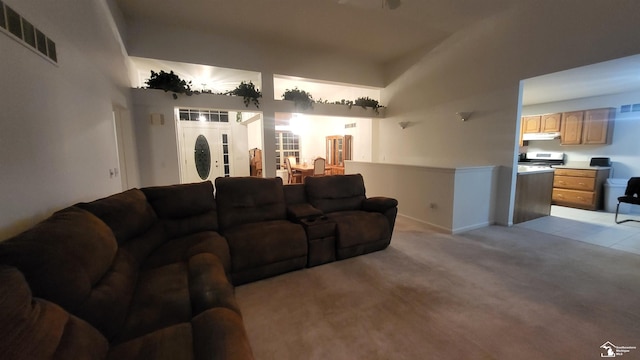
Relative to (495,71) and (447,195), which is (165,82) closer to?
(447,195)

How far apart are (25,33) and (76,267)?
1573 millimetres

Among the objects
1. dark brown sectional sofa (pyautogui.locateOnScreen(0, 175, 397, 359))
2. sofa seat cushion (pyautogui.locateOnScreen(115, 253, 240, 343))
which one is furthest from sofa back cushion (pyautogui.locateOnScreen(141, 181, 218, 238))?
sofa seat cushion (pyautogui.locateOnScreen(115, 253, 240, 343))

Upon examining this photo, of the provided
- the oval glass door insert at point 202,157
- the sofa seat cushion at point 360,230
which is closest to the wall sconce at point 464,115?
the sofa seat cushion at point 360,230

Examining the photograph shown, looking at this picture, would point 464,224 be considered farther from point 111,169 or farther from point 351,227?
point 111,169

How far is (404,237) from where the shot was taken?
3684mm

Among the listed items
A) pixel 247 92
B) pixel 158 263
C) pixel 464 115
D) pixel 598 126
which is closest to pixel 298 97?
pixel 247 92

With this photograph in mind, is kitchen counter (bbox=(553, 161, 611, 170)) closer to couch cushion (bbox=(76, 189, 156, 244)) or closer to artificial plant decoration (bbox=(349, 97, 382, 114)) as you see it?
artificial plant decoration (bbox=(349, 97, 382, 114))

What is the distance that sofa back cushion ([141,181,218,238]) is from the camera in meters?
2.41

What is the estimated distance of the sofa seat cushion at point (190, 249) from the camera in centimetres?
196

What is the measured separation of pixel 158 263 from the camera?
1.90m

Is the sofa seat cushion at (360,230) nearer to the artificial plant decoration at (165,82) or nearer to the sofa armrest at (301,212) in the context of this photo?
the sofa armrest at (301,212)

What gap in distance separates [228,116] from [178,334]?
774 centimetres

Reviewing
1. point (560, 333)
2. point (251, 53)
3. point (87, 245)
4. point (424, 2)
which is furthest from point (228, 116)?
point (560, 333)

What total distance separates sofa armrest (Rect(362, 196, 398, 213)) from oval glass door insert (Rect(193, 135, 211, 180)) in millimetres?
6054
